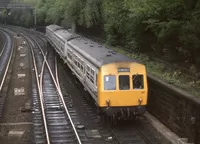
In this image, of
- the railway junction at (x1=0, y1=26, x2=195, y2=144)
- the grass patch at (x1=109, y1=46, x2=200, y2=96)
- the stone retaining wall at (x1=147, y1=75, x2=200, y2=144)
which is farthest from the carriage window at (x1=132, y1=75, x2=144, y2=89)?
the railway junction at (x1=0, y1=26, x2=195, y2=144)

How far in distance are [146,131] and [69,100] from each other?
6232 mm

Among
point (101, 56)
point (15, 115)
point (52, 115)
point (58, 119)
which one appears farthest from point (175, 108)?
point (15, 115)

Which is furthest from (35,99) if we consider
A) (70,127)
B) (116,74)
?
(116,74)

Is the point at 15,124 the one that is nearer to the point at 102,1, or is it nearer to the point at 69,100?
the point at 69,100

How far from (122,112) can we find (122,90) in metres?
0.87

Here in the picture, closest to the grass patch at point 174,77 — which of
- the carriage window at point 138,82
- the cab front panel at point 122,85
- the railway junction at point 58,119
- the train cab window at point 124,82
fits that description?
the carriage window at point 138,82

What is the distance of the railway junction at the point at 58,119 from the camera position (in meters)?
14.5

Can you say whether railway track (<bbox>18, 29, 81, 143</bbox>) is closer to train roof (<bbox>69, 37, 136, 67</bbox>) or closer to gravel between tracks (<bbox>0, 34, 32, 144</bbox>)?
gravel between tracks (<bbox>0, 34, 32, 144</bbox>)

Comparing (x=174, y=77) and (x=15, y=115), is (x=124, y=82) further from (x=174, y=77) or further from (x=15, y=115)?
(x=15, y=115)

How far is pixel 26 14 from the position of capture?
308ft

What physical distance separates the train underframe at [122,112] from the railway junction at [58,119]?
451 millimetres

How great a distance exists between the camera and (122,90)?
50.0ft

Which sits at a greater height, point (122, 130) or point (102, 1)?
point (102, 1)

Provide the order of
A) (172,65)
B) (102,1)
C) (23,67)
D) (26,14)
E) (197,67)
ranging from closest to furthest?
(197,67)
(172,65)
(23,67)
(102,1)
(26,14)
